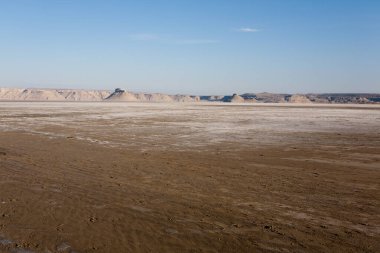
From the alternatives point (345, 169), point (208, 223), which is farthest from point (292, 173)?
point (208, 223)

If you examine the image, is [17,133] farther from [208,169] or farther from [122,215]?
[122,215]

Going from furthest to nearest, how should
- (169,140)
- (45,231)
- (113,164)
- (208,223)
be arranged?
(169,140), (113,164), (208,223), (45,231)

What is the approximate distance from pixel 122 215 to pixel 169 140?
A: 13.7 meters

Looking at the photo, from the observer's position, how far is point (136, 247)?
6.36 metres

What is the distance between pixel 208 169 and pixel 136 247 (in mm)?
6985

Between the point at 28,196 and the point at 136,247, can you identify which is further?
the point at 28,196

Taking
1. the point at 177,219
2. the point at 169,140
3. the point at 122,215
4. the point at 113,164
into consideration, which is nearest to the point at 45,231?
the point at 122,215

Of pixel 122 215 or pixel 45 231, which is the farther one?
pixel 122 215

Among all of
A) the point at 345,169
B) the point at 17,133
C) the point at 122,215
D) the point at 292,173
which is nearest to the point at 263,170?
the point at 292,173

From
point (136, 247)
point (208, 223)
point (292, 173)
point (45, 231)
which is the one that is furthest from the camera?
point (292, 173)

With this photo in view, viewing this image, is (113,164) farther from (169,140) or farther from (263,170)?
(169,140)

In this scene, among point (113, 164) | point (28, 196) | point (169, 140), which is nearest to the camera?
point (28, 196)

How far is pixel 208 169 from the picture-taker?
1317cm

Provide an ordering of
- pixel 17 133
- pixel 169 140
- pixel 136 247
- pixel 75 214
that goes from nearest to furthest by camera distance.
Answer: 1. pixel 136 247
2. pixel 75 214
3. pixel 169 140
4. pixel 17 133
